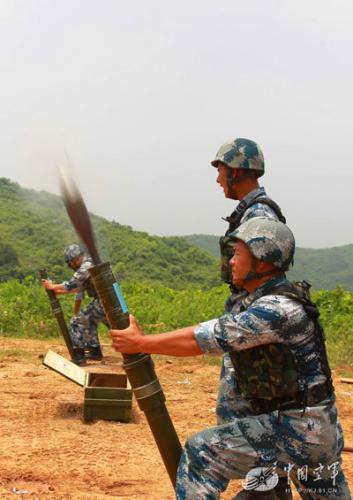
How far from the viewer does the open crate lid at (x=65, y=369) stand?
701cm

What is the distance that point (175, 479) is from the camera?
3.46 meters

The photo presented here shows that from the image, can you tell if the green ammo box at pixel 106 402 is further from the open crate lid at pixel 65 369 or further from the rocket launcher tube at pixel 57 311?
the rocket launcher tube at pixel 57 311

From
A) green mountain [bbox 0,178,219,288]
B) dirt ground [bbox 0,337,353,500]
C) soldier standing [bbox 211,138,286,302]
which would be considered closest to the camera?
soldier standing [bbox 211,138,286,302]

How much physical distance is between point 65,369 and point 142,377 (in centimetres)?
381

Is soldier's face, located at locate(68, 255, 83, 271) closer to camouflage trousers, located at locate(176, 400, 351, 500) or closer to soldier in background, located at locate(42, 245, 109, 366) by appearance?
soldier in background, located at locate(42, 245, 109, 366)

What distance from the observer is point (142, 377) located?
11.6 ft

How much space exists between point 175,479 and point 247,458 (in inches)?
17.4

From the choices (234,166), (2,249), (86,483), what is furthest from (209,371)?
(2,249)

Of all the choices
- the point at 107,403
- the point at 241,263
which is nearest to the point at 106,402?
the point at 107,403

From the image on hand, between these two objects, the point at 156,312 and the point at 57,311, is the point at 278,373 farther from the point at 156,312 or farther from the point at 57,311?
the point at 156,312

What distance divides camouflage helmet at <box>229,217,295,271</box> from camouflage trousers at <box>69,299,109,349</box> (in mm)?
6736

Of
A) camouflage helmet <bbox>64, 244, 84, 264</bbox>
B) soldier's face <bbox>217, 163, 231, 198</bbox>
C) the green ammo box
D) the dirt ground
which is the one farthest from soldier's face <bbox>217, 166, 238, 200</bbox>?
camouflage helmet <bbox>64, 244, 84, 264</bbox>

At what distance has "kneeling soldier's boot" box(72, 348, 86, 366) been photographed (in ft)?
33.2

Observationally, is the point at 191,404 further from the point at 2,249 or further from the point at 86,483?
the point at 2,249
